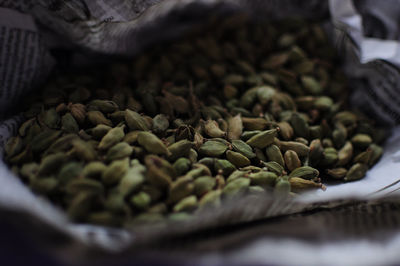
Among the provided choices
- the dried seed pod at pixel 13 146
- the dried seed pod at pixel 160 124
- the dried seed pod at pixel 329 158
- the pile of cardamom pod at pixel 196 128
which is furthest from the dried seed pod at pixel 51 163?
the dried seed pod at pixel 329 158

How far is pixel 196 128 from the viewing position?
92 centimetres

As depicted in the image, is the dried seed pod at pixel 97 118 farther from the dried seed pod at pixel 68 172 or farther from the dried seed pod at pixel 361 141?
the dried seed pod at pixel 361 141

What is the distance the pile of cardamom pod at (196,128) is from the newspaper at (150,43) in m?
0.04

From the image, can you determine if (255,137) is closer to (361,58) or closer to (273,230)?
(273,230)

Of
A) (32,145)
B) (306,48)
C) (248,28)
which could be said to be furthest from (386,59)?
(32,145)

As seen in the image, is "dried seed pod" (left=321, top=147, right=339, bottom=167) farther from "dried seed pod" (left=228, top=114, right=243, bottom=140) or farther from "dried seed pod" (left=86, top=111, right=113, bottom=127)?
"dried seed pod" (left=86, top=111, right=113, bottom=127)

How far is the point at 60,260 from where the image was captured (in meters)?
0.63

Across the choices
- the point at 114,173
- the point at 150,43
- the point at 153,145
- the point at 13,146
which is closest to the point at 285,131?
the point at 153,145

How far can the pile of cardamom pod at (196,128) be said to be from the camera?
2.32 ft

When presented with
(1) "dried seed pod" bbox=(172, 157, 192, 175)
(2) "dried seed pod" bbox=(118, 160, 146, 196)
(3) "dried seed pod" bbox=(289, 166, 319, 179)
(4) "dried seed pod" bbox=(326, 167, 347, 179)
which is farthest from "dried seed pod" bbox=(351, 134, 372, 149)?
(2) "dried seed pod" bbox=(118, 160, 146, 196)

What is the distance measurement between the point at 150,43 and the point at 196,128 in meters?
0.48

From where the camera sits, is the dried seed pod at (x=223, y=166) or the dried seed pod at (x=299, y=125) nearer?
the dried seed pod at (x=223, y=166)

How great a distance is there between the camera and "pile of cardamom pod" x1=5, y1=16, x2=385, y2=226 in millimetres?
707

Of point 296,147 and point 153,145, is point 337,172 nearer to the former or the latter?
point 296,147
